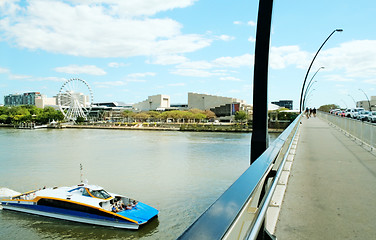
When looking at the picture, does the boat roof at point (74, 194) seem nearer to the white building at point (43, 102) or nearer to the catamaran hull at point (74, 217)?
the catamaran hull at point (74, 217)

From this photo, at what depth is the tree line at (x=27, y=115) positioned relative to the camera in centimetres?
10669

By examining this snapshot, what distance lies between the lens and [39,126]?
103625 mm

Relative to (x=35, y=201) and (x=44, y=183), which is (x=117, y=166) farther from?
(x=35, y=201)

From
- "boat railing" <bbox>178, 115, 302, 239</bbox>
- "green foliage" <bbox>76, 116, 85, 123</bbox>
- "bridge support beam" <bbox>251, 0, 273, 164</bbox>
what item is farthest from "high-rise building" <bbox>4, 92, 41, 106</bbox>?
"boat railing" <bbox>178, 115, 302, 239</bbox>

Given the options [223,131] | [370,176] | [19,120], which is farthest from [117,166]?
[19,120]

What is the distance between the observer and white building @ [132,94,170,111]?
5251 inches

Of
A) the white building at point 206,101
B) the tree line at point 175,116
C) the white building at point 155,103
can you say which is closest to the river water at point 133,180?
the tree line at point 175,116

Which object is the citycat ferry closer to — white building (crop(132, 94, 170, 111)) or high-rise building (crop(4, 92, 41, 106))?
white building (crop(132, 94, 170, 111))

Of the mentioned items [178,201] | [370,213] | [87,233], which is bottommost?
[87,233]

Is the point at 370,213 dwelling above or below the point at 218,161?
above

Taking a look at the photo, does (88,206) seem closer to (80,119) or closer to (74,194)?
(74,194)

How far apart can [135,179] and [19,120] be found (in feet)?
319

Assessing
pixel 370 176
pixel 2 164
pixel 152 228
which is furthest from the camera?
pixel 2 164

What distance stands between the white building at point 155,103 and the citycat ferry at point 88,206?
111 metres
